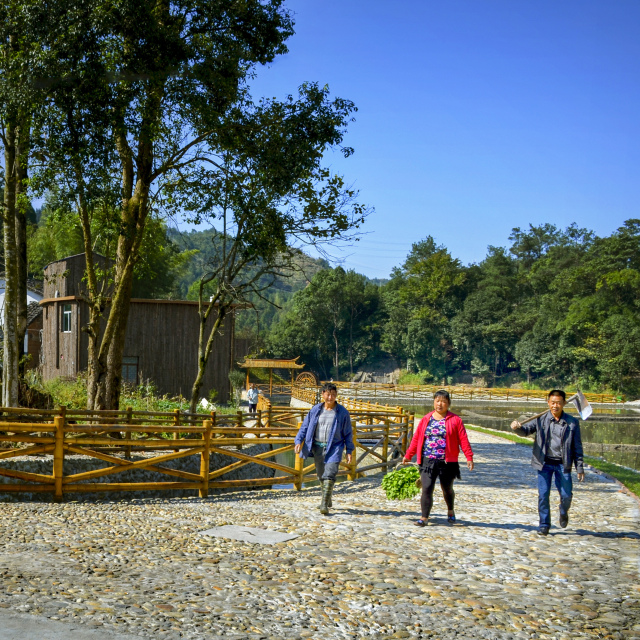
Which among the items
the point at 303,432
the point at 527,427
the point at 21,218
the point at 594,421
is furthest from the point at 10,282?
the point at 594,421

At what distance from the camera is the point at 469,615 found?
5.18 meters

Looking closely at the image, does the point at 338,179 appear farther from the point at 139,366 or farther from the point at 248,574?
the point at 139,366

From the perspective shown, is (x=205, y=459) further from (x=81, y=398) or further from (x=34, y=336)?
(x=34, y=336)

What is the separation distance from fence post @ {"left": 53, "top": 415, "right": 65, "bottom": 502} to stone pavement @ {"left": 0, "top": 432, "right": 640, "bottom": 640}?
1.57 feet

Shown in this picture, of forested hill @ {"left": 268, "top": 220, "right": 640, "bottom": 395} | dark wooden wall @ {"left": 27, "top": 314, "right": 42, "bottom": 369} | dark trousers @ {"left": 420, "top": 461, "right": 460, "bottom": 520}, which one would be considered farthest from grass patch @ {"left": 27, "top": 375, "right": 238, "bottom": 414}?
forested hill @ {"left": 268, "top": 220, "right": 640, "bottom": 395}

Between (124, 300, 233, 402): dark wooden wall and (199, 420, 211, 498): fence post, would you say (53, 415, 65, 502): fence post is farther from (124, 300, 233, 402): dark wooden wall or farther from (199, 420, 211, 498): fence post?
(124, 300, 233, 402): dark wooden wall

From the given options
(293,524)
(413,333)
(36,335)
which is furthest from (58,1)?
(413,333)

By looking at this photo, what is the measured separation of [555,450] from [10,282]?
10630 millimetres

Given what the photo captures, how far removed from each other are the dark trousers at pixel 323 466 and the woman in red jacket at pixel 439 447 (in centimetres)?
119

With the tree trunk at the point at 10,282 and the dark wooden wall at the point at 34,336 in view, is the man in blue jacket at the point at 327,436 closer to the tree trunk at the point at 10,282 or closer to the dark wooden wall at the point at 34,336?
the tree trunk at the point at 10,282

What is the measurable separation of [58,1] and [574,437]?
464 inches

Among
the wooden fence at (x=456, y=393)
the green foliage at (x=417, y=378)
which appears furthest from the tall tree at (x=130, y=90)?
the green foliage at (x=417, y=378)

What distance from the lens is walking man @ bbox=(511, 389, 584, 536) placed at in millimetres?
7902

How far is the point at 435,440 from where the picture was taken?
8.30 meters
